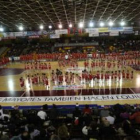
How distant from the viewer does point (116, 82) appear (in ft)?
60.1

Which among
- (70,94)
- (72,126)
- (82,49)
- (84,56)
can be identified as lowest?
(70,94)

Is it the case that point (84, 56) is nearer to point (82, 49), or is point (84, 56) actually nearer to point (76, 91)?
point (82, 49)

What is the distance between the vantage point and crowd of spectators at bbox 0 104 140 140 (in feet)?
21.3

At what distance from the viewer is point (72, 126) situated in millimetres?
7715

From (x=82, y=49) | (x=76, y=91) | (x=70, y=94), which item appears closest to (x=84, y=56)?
(x=82, y=49)

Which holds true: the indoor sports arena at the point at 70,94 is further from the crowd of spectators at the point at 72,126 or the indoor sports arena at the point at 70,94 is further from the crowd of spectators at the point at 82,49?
the crowd of spectators at the point at 82,49

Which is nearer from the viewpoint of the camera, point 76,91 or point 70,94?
point 70,94

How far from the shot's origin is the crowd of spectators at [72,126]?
648 cm

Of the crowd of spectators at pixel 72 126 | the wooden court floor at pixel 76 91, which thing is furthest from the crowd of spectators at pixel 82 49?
the crowd of spectators at pixel 72 126

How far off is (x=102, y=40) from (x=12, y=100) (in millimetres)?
39067

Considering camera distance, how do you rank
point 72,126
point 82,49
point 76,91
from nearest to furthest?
point 72,126 < point 76,91 < point 82,49

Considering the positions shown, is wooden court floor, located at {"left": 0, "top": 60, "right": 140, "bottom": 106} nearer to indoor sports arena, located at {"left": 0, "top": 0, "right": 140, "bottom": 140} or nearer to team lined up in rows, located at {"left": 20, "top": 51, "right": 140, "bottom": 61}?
indoor sports arena, located at {"left": 0, "top": 0, "right": 140, "bottom": 140}

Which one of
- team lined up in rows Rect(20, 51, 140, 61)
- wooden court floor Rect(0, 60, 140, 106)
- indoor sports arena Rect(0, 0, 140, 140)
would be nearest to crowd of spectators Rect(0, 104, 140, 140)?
indoor sports arena Rect(0, 0, 140, 140)

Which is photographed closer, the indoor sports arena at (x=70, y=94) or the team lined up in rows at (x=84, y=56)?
the indoor sports arena at (x=70, y=94)
